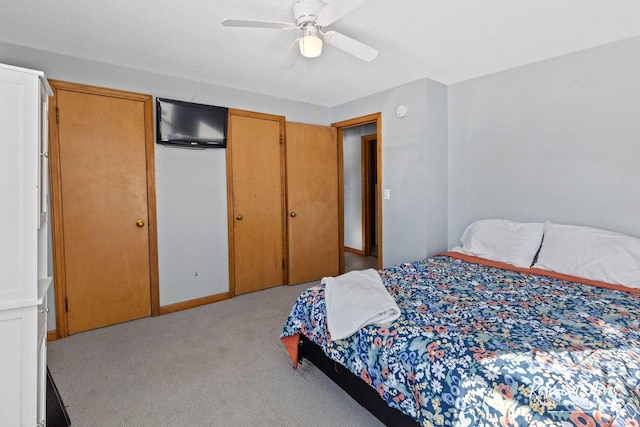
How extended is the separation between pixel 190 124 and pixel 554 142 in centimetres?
332

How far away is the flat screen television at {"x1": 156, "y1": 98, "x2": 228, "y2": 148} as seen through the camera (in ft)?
9.91

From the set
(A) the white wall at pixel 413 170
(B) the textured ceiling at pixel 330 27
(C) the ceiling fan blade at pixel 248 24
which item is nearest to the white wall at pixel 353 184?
(A) the white wall at pixel 413 170

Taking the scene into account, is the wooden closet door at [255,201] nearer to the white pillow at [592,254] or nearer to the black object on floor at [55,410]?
the black object on floor at [55,410]

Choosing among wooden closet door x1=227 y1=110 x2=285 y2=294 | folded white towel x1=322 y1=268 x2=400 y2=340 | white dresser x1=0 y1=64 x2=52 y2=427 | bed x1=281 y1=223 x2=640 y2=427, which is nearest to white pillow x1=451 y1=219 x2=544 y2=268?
bed x1=281 y1=223 x2=640 y2=427

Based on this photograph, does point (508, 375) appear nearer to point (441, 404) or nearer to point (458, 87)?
point (441, 404)

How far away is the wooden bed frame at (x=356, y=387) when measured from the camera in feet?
4.90

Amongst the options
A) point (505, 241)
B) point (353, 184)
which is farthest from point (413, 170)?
point (353, 184)

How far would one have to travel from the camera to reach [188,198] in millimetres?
3281

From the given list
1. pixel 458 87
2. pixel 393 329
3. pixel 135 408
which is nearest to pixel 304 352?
pixel 393 329

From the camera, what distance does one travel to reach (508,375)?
3.76ft

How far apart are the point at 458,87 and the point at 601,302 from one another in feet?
7.90

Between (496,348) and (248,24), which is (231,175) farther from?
(496,348)

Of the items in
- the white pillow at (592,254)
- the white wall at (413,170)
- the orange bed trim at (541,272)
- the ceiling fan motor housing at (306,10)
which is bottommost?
the orange bed trim at (541,272)

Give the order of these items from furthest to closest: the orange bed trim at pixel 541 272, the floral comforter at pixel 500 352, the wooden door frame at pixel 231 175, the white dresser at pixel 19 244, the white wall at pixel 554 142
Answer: the wooden door frame at pixel 231 175 < the white wall at pixel 554 142 < the orange bed trim at pixel 541 272 < the white dresser at pixel 19 244 < the floral comforter at pixel 500 352
